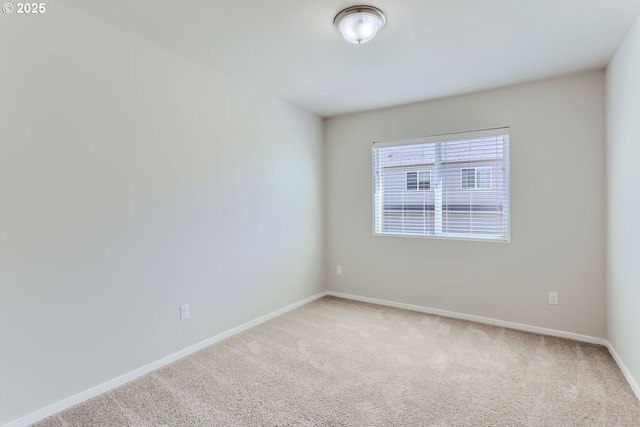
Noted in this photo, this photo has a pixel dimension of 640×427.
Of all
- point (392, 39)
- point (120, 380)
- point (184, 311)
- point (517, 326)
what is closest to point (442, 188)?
point (517, 326)

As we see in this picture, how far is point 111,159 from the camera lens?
7.16 feet

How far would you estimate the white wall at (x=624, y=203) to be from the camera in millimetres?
2082

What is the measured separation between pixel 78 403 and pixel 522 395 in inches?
110

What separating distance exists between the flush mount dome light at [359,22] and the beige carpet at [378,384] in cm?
235

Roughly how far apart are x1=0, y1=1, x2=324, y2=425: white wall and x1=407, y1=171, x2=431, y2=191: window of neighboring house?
1740 millimetres

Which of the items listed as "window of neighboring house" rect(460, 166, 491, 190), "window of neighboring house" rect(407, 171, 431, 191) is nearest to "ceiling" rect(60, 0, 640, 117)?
"window of neighboring house" rect(460, 166, 491, 190)

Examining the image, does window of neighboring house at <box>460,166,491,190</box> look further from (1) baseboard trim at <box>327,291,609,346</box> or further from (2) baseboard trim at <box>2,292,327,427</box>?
(2) baseboard trim at <box>2,292,327,427</box>

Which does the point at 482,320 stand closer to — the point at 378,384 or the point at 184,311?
the point at 378,384

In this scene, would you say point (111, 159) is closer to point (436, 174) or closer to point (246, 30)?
point (246, 30)

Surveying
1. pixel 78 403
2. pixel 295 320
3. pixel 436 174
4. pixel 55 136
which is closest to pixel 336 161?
pixel 436 174

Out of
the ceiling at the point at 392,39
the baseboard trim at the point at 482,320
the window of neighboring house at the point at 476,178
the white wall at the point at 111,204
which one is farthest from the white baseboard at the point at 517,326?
the ceiling at the point at 392,39

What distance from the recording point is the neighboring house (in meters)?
3.32

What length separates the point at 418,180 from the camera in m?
3.78

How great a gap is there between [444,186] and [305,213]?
66.0 inches
